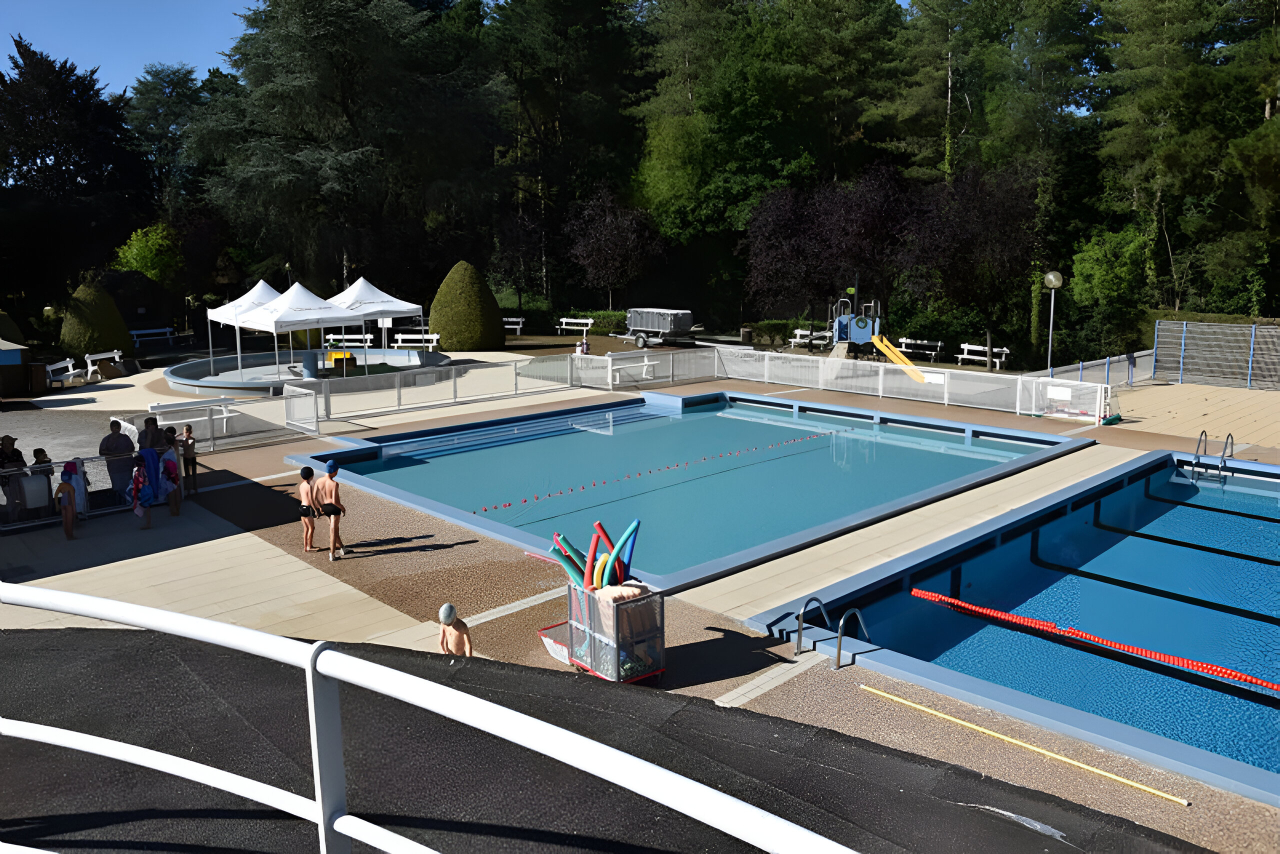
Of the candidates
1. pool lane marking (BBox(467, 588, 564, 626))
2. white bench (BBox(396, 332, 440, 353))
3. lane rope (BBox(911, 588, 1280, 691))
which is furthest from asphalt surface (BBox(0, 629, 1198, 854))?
white bench (BBox(396, 332, 440, 353))

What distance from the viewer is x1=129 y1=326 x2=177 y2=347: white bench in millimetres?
38781

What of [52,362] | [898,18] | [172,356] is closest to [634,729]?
[52,362]

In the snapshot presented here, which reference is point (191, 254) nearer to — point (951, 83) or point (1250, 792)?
point (951, 83)

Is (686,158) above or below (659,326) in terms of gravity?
above

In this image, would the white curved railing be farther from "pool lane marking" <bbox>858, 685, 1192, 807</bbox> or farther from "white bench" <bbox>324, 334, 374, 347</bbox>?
"white bench" <bbox>324, 334, 374, 347</bbox>

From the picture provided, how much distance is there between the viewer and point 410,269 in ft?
160

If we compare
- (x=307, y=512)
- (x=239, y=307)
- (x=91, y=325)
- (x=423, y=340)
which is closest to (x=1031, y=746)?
(x=307, y=512)

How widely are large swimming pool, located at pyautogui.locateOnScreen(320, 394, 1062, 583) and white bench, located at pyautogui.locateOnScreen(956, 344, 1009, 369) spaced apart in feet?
32.1

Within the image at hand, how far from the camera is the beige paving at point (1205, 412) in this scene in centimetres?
1916

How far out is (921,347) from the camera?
113ft

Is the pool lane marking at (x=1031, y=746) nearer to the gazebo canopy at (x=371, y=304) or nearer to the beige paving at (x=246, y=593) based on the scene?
the beige paving at (x=246, y=593)

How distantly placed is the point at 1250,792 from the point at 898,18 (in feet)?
185

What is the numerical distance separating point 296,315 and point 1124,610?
21.2 m

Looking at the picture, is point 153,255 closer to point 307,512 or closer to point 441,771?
point 307,512
